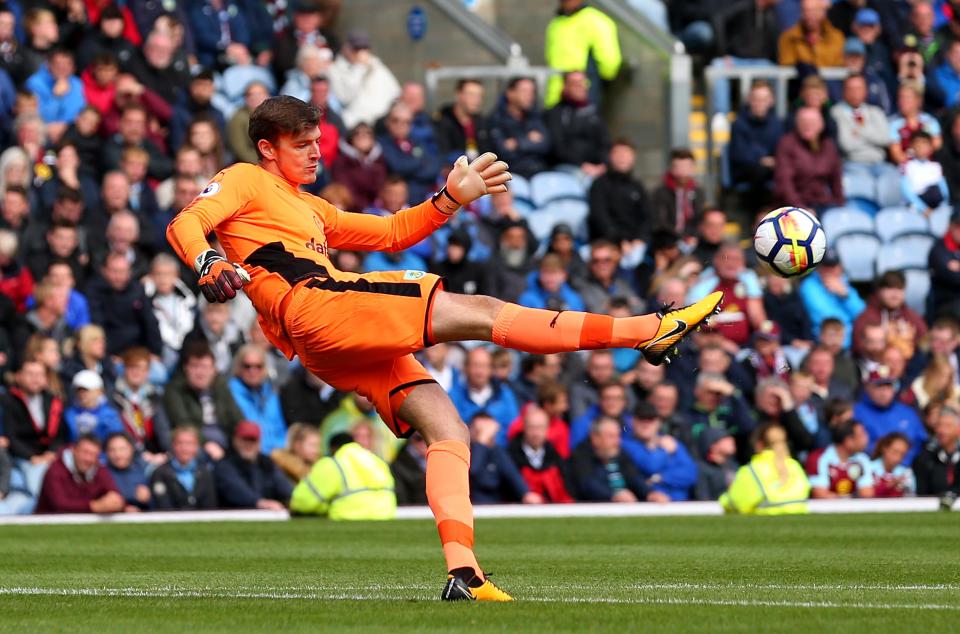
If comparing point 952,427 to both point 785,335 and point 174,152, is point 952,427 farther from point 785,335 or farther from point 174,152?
point 174,152

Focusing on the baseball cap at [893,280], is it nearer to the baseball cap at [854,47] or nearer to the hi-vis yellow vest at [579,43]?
the baseball cap at [854,47]

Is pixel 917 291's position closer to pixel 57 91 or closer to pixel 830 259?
pixel 830 259

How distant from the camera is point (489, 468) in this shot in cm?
1673

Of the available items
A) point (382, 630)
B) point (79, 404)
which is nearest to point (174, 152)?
point (79, 404)

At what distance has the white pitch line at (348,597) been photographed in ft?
23.7

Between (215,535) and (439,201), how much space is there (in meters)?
5.48

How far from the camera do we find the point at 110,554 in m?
11.3

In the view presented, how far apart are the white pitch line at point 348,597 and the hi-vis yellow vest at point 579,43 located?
1314cm

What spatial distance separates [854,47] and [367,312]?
15326mm

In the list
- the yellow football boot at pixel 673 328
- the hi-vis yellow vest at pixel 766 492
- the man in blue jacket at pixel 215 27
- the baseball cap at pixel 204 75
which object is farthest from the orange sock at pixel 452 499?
the man in blue jacket at pixel 215 27

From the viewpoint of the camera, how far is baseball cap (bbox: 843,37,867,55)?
21.8 m

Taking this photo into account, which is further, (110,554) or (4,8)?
(4,8)

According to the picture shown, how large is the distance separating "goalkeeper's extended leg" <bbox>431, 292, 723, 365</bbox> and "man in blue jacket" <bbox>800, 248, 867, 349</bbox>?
38.8 ft

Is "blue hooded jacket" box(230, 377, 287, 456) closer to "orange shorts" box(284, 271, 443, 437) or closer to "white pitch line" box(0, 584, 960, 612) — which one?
"white pitch line" box(0, 584, 960, 612)
